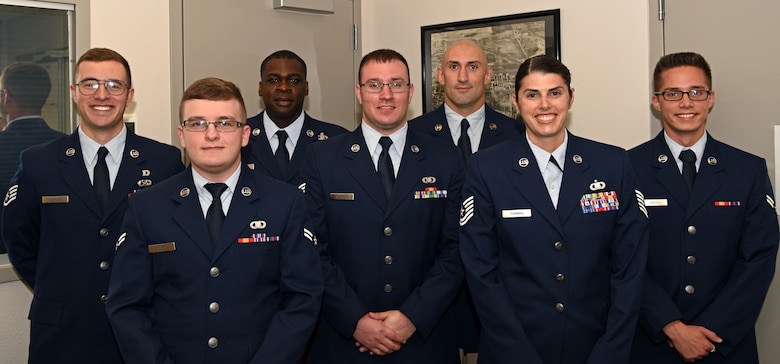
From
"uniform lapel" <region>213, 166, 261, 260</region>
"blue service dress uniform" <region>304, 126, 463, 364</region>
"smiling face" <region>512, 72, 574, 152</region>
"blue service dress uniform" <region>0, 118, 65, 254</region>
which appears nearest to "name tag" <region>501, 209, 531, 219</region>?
"smiling face" <region>512, 72, 574, 152</region>

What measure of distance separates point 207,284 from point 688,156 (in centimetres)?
198

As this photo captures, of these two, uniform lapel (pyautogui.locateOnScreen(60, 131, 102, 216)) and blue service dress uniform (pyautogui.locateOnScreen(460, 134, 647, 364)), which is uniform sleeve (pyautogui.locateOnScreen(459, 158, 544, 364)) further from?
uniform lapel (pyautogui.locateOnScreen(60, 131, 102, 216))

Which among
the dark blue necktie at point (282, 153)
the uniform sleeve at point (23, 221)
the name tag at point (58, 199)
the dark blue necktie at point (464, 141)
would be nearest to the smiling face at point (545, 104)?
the dark blue necktie at point (464, 141)

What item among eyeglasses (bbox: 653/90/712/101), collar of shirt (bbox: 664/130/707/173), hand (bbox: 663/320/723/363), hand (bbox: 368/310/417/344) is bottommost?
hand (bbox: 663/320/723/363)

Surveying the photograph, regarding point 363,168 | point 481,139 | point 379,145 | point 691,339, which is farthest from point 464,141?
point 691,339

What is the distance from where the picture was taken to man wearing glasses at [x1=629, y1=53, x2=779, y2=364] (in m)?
2.78

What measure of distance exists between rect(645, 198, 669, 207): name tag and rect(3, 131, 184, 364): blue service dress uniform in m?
2.11

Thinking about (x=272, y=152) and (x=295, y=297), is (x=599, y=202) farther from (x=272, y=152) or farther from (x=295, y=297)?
(x=272, y=152)

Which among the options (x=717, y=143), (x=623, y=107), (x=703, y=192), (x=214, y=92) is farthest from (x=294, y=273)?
(x=623, y=107)

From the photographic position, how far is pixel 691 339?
109 inches

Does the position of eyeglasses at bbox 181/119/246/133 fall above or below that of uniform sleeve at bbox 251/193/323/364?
above

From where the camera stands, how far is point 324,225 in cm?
284

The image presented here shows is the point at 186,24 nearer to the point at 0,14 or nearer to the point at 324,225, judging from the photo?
the point at 0,14

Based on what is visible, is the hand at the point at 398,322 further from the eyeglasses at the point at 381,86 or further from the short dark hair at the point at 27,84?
the short dark hair at the point at 27,84
